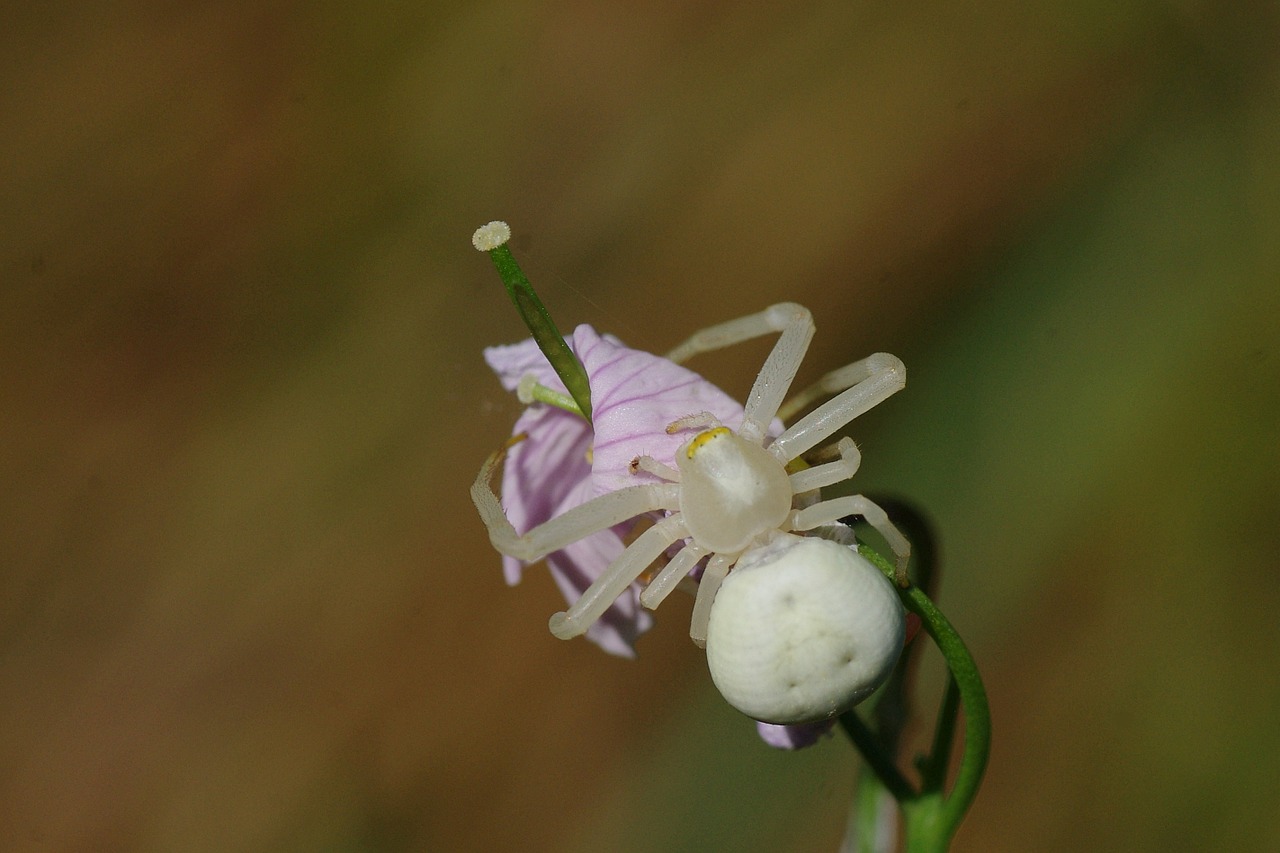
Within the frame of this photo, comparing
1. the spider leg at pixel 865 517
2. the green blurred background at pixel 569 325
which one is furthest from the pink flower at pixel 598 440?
the green blurred background at pixel 569 325

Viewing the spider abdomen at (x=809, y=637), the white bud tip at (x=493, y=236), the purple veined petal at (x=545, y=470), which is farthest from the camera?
the purple veined petal at (x=545, y=470)

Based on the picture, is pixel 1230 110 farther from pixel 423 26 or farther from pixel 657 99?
pixel 423 26

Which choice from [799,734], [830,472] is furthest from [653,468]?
[799,734]

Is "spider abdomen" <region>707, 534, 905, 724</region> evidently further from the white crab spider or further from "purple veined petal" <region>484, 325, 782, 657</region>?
"purple veined petal" <region>484, 325, 782, 657</region>

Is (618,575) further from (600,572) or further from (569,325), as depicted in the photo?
(569,325)

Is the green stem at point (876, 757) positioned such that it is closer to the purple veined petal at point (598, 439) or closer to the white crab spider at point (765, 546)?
the white crab spider at point (765, 546)

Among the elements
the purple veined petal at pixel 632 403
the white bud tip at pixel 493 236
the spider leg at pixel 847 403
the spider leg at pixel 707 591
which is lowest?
the spider leg at pixel 707 591
